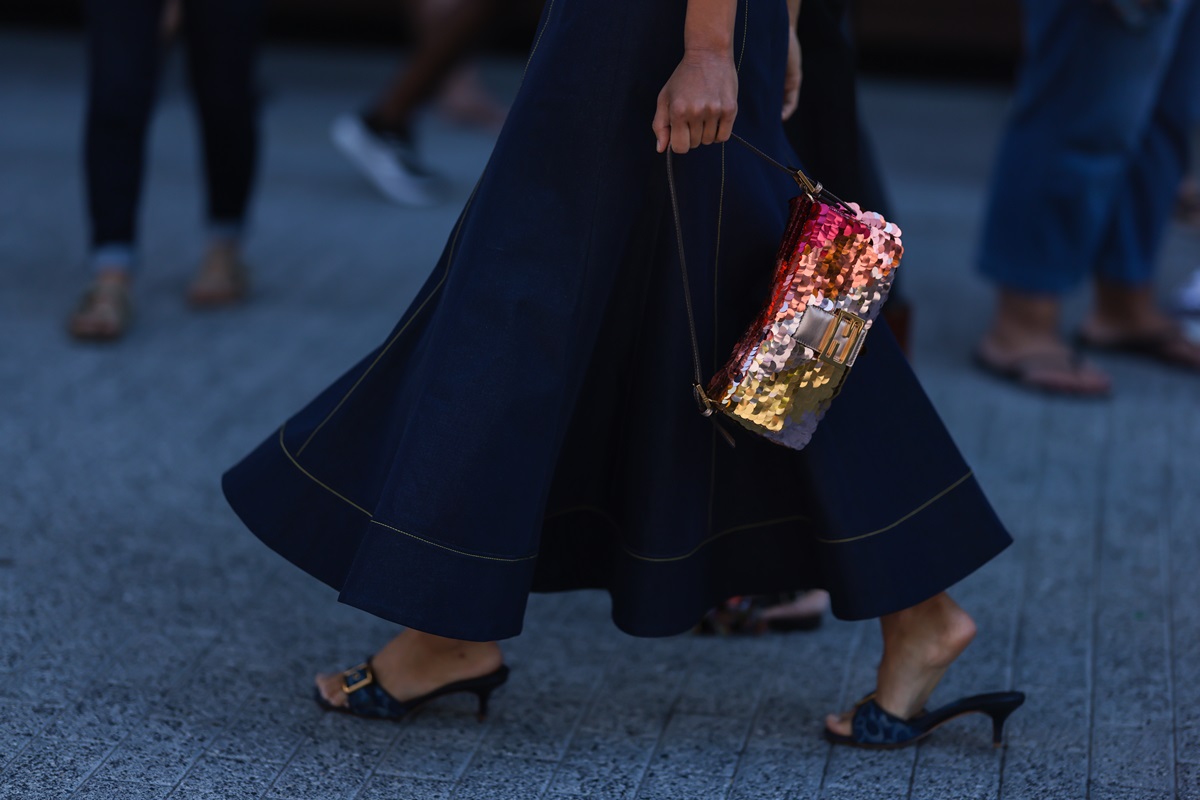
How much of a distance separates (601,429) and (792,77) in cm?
66

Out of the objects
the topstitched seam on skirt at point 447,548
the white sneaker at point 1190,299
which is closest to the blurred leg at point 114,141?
the topstitched seam on skirt at point 447,548

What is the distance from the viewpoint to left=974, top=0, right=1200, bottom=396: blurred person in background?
12.6 ft

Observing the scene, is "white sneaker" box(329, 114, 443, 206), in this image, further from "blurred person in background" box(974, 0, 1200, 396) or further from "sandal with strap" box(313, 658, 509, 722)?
"sandal with strap" box(313, 658, 509, 722)

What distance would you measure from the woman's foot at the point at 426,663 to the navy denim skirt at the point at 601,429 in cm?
16

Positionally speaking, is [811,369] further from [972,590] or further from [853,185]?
[972,590]

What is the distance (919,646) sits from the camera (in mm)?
2334

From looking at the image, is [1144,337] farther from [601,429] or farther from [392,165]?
[392,165]

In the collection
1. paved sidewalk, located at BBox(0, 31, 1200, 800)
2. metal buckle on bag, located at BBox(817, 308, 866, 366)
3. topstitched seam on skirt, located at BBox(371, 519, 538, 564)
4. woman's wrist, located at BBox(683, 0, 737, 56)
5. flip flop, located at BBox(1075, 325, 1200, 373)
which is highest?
woman's wrist, located at BBox(683, 0, 737, 56)

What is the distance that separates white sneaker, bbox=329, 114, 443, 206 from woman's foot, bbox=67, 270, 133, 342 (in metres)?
1.62

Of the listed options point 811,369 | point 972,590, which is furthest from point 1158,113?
point 811,369

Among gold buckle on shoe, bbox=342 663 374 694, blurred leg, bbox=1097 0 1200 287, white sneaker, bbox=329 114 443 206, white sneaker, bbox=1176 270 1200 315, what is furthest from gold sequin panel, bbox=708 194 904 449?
white sneaker, bbox=329 114 443 206

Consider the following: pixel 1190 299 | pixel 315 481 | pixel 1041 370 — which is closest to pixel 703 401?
pixel 315 481

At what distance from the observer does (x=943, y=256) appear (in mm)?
5266

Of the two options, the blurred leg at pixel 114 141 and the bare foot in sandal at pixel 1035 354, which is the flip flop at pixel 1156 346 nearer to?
the bare foot in sandal at pixel 1035 354
